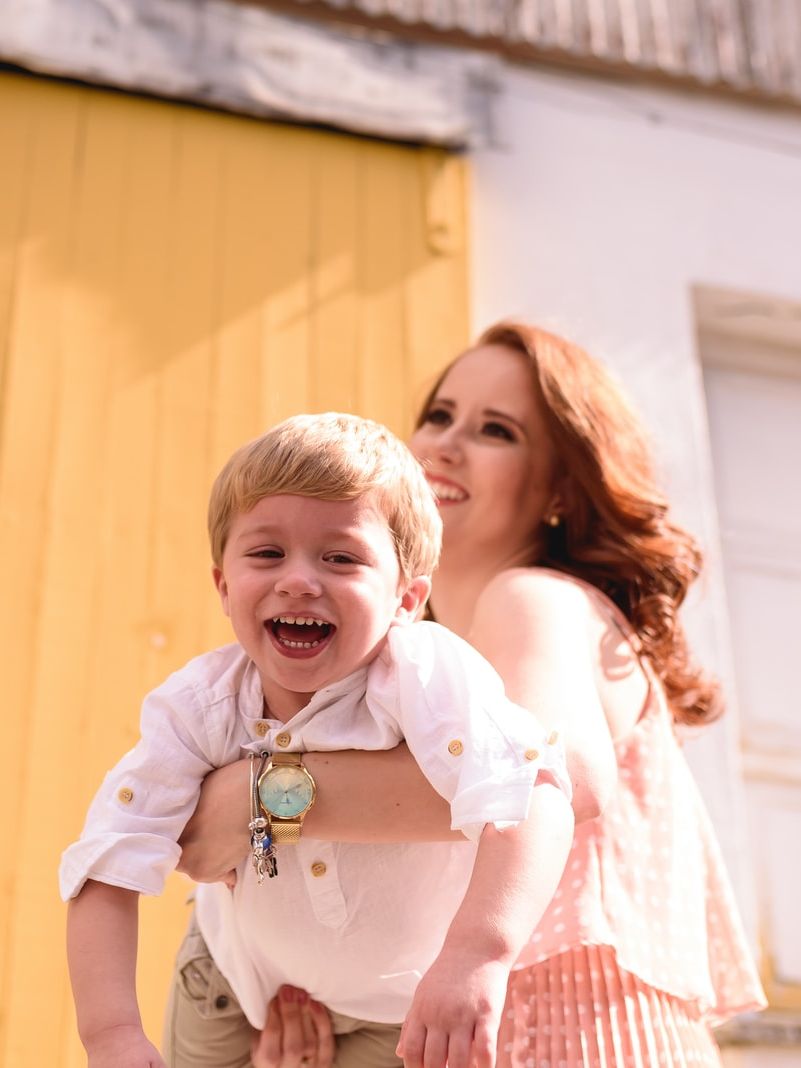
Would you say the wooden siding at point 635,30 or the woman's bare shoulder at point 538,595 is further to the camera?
the wooden siding at point 635,30

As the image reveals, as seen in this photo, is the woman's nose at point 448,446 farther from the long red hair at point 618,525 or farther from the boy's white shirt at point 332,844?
the boy's white shirt at point 332,844

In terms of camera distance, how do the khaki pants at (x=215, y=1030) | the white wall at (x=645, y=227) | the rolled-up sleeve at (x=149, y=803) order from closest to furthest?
1. the rolled-up sleeve at (x=149, y=803)
2. the khaki pants at (x=215, y=1030)
3. the white wall at (x=645, y=227)

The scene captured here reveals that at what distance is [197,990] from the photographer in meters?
1.87

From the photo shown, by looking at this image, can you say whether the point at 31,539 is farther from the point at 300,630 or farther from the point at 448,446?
the point at 300,630

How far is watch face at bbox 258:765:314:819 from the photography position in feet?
5.12

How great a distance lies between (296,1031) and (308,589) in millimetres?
591

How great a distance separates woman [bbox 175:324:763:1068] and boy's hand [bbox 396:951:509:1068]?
0.08 ft

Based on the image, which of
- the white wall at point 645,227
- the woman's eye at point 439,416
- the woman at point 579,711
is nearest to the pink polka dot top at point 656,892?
the woman at point 579,711

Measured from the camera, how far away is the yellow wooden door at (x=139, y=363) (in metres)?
2.74

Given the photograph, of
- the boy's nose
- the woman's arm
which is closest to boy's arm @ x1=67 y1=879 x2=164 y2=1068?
the woman's arm

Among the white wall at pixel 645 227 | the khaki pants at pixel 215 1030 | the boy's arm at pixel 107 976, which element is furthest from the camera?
the white wall at pixel 645 227

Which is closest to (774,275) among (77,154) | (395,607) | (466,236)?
(466,236)

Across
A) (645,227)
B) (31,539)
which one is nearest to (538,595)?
(31,539)

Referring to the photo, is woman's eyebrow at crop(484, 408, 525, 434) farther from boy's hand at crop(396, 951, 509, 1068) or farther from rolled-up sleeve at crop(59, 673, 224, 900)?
boy's hand at crop(396, 951, 509, 1068)
